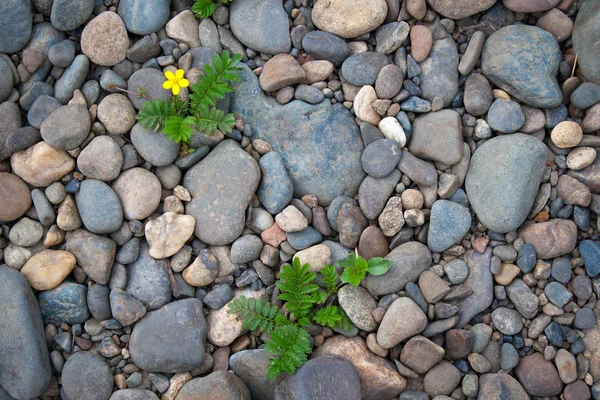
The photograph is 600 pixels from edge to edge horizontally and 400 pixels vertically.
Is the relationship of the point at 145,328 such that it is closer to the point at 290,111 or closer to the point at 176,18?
the point at 290,111

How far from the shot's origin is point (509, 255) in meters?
4.16

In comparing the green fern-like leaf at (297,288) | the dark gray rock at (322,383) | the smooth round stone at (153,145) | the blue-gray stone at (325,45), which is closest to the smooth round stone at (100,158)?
the smooth round stone at (153,145)

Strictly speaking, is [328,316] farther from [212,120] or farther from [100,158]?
[100,158]

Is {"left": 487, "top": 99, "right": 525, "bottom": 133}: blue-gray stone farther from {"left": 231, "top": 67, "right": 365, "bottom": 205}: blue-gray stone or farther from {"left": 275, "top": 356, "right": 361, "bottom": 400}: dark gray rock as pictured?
{"left": 275, "top": 356, "right": 361, "bottom": 400}: dark gray rock

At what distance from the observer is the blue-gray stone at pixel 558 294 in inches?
159

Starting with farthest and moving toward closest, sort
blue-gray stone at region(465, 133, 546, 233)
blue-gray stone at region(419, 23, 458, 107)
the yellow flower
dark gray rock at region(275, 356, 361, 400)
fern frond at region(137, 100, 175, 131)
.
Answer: blue-gray stone at region(419, 23, 458, 107) < blue-gray stone at region(465, 133, 546, 233) < fern frond at region(137, 100, 175, 131) < the yellow flower < dark gray rock at region(275, 356, 361, 400)

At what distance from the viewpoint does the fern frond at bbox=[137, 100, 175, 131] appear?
3.99 m

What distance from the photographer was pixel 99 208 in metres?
4.04

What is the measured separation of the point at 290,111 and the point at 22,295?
225cm

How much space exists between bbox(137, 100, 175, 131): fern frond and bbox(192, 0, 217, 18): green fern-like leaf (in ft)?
2.51

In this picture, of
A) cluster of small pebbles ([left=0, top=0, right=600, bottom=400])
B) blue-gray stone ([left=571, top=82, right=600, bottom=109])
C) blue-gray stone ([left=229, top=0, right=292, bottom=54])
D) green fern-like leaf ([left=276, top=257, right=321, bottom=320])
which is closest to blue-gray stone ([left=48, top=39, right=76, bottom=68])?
cluster of small pebbles ([left=0, top=0, right=600, bottom=400])

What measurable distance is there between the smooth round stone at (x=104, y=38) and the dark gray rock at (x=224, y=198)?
1088 millimetres

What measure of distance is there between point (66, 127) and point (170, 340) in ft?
5.40

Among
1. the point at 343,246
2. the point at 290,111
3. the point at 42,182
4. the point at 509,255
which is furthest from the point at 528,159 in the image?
the point at 42,182
